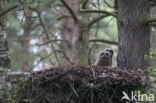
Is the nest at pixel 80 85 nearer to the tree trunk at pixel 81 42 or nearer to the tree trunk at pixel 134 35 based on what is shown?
the tree trunk at pixel 134 35

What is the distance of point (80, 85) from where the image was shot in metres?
4.83

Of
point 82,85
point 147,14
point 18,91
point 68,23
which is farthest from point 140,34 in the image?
point 68,23

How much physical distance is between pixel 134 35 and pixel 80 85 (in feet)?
5.24

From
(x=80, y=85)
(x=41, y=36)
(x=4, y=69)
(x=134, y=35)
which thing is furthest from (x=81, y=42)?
(x=4, y=69)

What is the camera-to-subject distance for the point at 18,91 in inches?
206

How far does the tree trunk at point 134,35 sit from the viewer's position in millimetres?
5462

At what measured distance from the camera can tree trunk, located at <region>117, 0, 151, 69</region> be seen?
546cm

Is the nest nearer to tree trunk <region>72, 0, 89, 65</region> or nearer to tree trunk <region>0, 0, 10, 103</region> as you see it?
tree trunk <region>0, 0, 10, 103</region>

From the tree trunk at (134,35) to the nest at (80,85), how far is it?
1.43 feet

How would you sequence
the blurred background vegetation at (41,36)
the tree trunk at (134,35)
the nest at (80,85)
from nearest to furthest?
1. the nest at (80,85)
2. the tree trunk at (134,35)
3. the blurred background vegetation at (41,36)

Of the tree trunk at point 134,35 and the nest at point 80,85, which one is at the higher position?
the tree trunk at point 134,35

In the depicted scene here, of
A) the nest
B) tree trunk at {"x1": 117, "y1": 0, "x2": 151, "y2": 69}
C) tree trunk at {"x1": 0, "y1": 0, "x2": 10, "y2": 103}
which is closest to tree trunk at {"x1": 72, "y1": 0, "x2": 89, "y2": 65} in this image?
tree trunk at {"x1": 117, "y1": 0, "x2": 151, "y2": 69}

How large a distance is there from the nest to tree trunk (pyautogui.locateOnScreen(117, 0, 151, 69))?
1.43 feet

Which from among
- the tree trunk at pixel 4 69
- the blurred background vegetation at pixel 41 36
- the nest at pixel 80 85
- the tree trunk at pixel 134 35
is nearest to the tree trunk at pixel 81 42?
the blurred background vegetation at pixel 41 36
